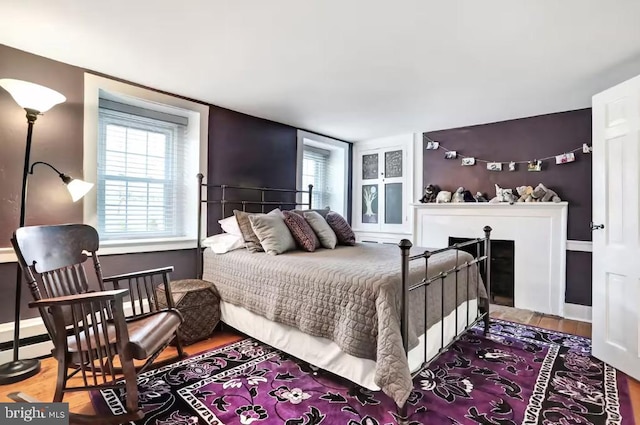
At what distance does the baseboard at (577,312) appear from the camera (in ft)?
10.8

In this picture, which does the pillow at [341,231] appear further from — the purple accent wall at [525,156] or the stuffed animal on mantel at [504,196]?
the stuffed animal on mantel at [504,196]

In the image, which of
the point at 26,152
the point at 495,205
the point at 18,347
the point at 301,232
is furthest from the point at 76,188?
the point at 495,205

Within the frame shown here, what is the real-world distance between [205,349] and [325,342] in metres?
1.09

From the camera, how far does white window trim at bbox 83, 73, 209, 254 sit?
2605mm

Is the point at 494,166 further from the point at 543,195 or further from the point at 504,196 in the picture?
the point at 543,195

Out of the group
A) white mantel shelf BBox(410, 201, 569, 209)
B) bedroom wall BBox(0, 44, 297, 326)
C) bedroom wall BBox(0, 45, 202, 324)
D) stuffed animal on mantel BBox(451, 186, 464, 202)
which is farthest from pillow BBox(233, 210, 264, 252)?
stuffed animal on mantel BBox(451, 186, 464, 202)

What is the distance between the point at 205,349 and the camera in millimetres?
2531

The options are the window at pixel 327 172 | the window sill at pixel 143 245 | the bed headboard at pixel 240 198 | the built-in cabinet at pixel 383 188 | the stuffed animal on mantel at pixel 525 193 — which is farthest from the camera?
the window at pixel 327 172

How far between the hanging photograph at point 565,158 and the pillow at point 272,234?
9.61 feet

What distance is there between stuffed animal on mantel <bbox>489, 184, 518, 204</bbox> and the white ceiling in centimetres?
93

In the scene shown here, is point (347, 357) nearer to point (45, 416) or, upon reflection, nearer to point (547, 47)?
A: point (45, 416)

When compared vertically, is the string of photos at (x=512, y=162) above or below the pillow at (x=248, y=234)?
above

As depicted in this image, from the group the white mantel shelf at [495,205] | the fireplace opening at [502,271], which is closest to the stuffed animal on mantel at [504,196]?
the white mantel shelf at [495,205]

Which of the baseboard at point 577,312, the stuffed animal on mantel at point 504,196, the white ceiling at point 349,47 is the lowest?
the baseboard at point 577,312
